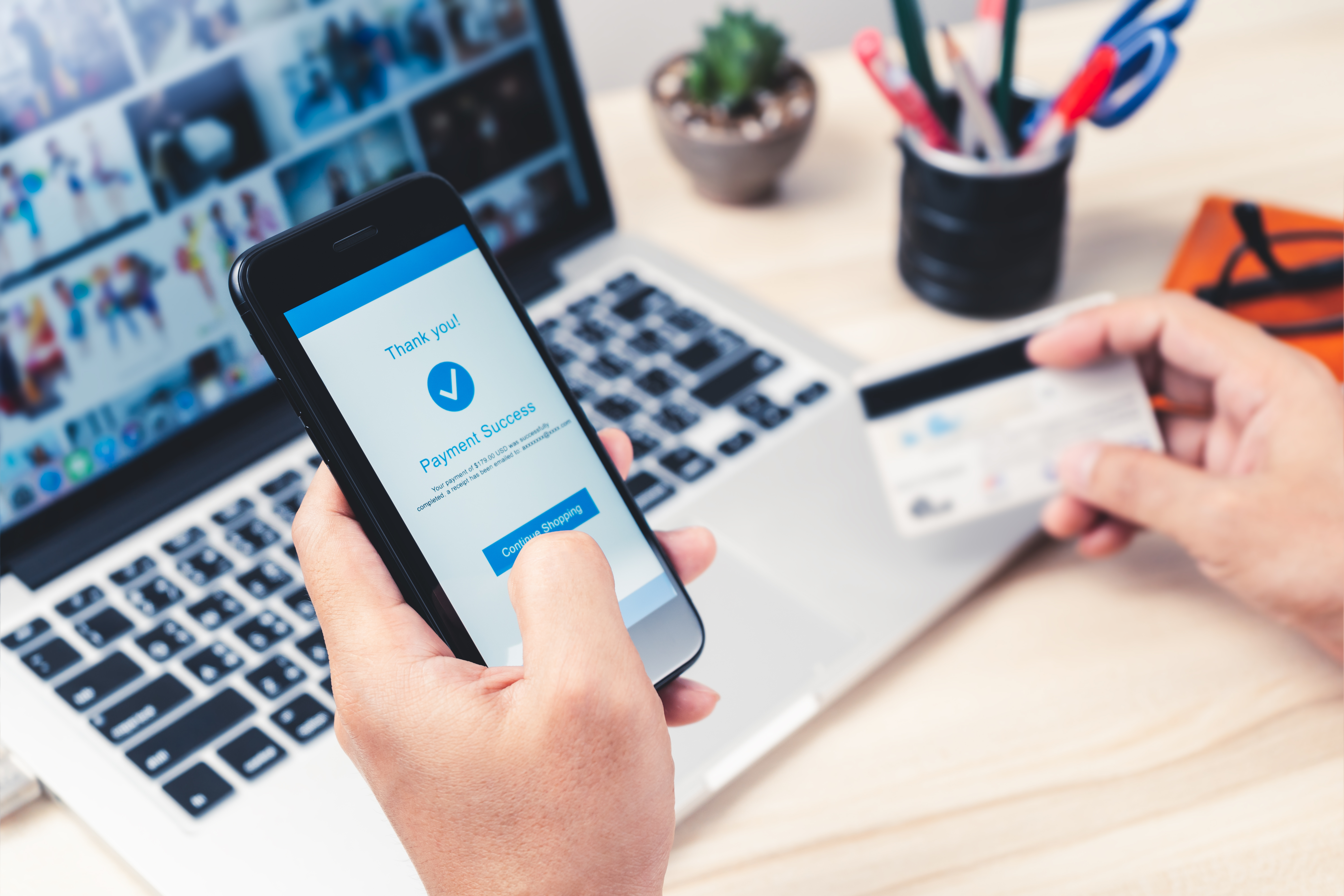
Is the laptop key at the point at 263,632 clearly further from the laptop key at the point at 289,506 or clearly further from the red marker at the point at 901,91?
the red marker at the point at 901,91

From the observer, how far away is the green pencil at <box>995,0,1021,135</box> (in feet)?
2.06

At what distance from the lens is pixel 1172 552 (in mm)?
583

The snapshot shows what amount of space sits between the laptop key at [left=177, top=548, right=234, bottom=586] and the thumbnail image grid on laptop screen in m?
0.08

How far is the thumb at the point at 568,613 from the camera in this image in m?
0.35

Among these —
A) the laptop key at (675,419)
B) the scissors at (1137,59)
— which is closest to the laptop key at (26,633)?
the laptop key at (675,419)

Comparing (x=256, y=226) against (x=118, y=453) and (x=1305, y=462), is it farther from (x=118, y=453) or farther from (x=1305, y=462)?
(x=1305, y=462)

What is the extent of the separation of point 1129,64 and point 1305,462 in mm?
265

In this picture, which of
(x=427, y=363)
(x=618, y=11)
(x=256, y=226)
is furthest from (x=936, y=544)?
(x=618, y=11)

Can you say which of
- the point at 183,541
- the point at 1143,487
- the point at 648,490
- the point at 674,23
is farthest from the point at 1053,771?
the point at 674,23

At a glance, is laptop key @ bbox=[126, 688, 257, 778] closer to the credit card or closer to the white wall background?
the credit card

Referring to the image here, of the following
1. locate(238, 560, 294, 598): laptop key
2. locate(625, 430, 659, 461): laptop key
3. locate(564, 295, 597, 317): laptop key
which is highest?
locate(564, 295, 597, 317): laptop key

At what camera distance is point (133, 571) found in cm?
56

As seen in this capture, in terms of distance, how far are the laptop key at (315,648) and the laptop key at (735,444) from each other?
239 mm

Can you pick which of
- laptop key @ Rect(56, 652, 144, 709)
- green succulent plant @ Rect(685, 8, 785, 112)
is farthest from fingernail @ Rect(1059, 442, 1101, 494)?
laptop key @ Rect(56, 652, 144, 709)
